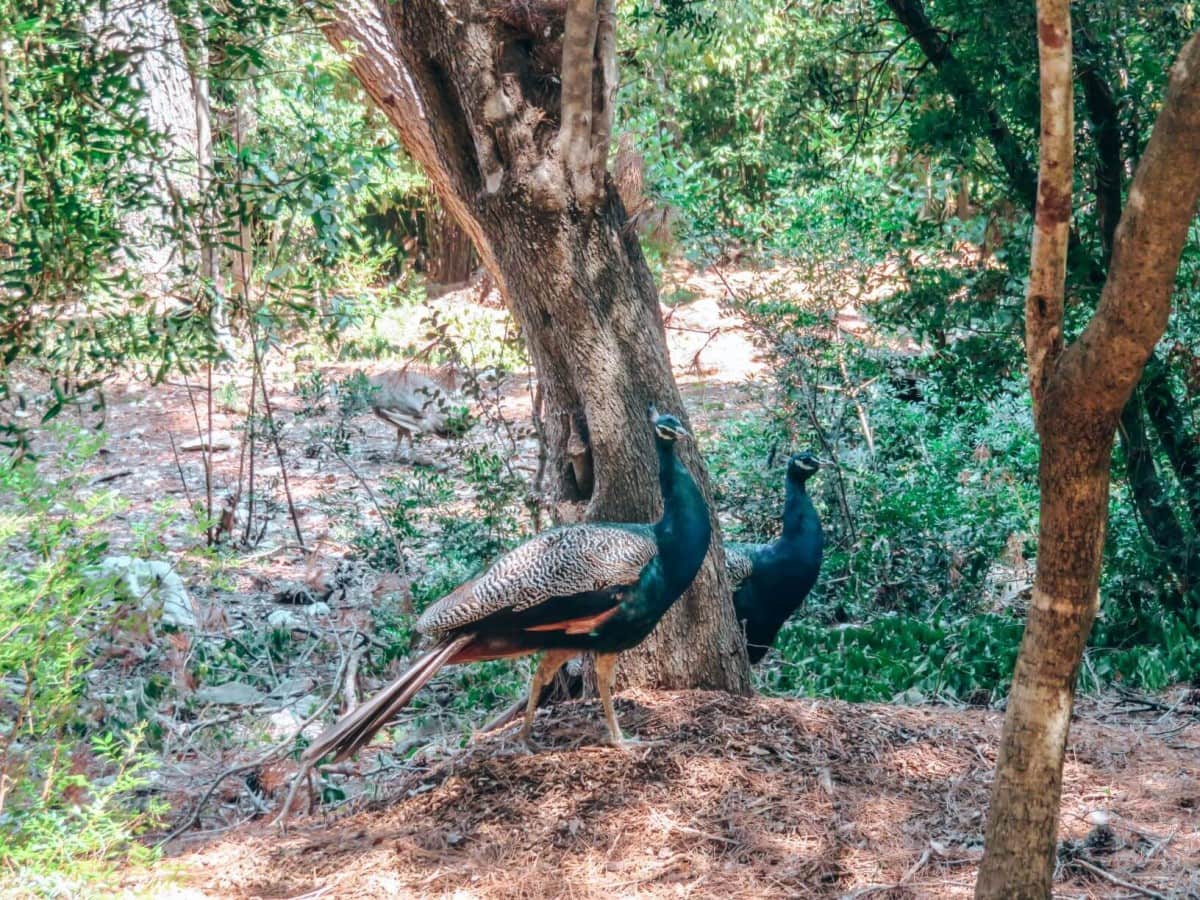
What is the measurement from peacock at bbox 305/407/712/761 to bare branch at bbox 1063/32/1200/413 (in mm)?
2251

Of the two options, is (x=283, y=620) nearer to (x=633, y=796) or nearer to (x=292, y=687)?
(x=292, y=687)

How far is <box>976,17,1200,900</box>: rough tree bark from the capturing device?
2535mm

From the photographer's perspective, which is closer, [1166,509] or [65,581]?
[65,581]

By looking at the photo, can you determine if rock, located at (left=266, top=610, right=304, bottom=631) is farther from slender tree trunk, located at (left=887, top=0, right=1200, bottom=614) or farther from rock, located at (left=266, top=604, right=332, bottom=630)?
slender tree trunk, located at (left=887, top=0, right=1200, bottom=614)

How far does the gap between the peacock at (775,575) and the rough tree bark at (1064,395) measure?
11.0 feet

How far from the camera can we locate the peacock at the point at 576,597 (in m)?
4.62

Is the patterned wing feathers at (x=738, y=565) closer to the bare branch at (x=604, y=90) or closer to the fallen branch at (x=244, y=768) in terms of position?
the fallen branch at (x=244, y=768)

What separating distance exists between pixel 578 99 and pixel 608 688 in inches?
88.8

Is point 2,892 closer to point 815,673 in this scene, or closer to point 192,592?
point 815,673

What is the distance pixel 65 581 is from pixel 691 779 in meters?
2.23

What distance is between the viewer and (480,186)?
17.5ft

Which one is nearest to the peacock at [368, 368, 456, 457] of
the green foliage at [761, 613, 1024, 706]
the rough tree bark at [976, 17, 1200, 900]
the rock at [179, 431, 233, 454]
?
the rock at [179, 431, 233, 454]

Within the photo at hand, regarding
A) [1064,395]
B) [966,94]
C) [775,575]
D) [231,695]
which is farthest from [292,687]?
[1064,395]

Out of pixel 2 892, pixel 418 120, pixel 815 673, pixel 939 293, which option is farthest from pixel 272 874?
pixel 939 293
